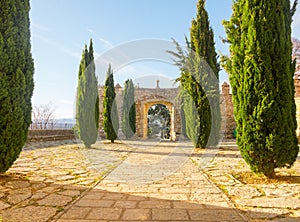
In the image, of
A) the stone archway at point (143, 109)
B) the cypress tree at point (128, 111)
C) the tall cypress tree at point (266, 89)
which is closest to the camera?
the tall cypress tree at point (266, 89)

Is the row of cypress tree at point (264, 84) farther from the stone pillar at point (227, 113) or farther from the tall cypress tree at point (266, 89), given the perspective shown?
the stone pillar at point (227, 113)

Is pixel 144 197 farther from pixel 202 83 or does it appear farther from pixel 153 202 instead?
pixel 202 83

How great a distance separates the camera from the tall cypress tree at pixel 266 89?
10.0 feet

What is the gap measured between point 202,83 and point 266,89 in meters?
4.12

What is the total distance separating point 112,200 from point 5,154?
6.07ft

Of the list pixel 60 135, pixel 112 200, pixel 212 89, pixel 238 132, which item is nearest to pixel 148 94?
pixel 60 135

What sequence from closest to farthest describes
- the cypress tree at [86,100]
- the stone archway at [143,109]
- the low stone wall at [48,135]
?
the cypress tree at [86,100], the low stone wall at [48,135], the stone archway at [143,109]

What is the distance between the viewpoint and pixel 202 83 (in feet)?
23.5

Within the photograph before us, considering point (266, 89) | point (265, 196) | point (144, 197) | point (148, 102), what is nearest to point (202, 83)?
point (266, 89)

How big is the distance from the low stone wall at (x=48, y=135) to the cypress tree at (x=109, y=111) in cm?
270

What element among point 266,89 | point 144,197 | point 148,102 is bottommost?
point 144,197

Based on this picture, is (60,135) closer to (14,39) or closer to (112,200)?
(14,39)

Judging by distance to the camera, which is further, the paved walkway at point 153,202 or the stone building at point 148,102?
the stone building at point 148,102

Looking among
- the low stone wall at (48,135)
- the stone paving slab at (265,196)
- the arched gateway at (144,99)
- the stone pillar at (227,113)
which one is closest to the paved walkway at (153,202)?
the stone paving slab at (265,196)
